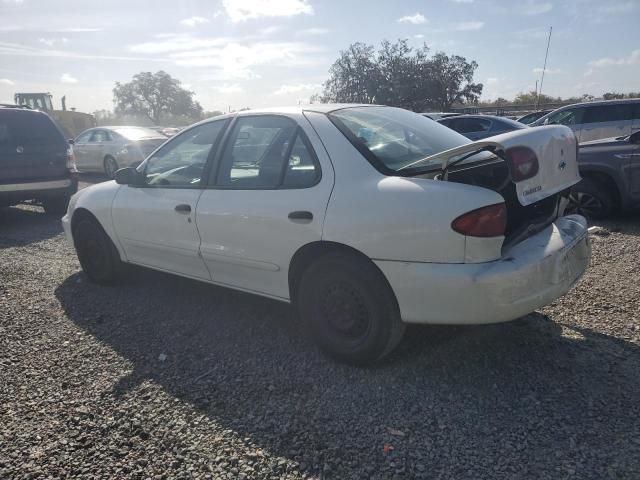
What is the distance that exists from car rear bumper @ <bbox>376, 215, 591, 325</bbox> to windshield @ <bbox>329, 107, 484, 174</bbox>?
64 centimetres

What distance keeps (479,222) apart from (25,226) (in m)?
7.77

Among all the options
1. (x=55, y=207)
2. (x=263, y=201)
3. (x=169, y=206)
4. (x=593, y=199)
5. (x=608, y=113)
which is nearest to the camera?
(x=263, y=201)

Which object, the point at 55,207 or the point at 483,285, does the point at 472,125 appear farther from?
the point at 483,285

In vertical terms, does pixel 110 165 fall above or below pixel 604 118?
below

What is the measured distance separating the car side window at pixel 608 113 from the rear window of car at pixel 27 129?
1021 cm

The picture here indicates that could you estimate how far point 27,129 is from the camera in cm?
784

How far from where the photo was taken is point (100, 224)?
4.52 meters

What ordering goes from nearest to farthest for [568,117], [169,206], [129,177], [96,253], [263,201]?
1. [263,201]
2. [169,206]
3. [129,177]
4. [96,253]
5. [568,117]

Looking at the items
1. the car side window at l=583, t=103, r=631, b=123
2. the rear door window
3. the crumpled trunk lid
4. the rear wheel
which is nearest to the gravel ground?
the crumpled trunk lid

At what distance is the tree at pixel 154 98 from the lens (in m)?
71.4

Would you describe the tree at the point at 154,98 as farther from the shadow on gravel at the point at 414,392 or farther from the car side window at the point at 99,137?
the shadow on gravel at the point at 414,392

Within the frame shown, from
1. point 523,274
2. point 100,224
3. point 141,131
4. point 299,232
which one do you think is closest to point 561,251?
point 523,274

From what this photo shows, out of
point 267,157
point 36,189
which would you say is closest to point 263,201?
point 267,157

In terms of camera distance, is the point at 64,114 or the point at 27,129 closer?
the point at 27,129
